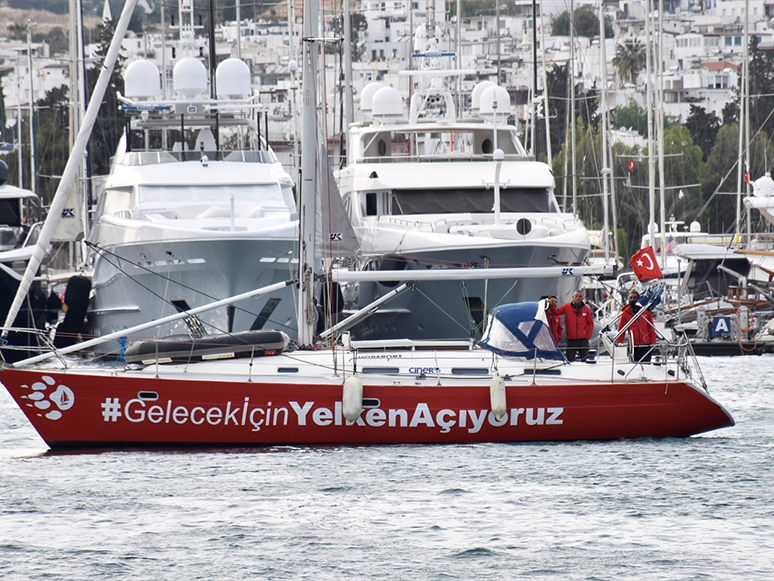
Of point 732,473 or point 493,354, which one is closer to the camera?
point 732,473

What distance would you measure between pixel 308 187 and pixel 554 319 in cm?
385

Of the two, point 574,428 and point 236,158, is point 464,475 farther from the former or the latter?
point 236,158

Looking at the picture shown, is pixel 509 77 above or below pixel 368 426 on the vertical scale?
above

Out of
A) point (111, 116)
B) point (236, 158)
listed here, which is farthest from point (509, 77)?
point (236, 158)

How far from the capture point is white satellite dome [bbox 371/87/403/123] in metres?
29.7

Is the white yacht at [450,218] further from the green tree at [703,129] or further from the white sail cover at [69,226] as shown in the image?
the green tree at [703,129]

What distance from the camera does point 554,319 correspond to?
56.5ft

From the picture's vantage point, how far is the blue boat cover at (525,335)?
16594 mm

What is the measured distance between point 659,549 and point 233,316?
12.5 metres

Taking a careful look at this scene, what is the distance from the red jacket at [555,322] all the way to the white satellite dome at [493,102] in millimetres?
12480

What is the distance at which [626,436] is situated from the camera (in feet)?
54.6

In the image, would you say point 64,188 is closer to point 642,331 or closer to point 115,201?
point 642,331

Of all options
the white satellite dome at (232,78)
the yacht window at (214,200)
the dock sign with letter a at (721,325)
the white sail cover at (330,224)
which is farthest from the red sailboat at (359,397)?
the dock sign with letter a at (721,325)

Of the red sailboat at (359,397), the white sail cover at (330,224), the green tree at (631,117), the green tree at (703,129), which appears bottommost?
the red sailboat at (359,397)
